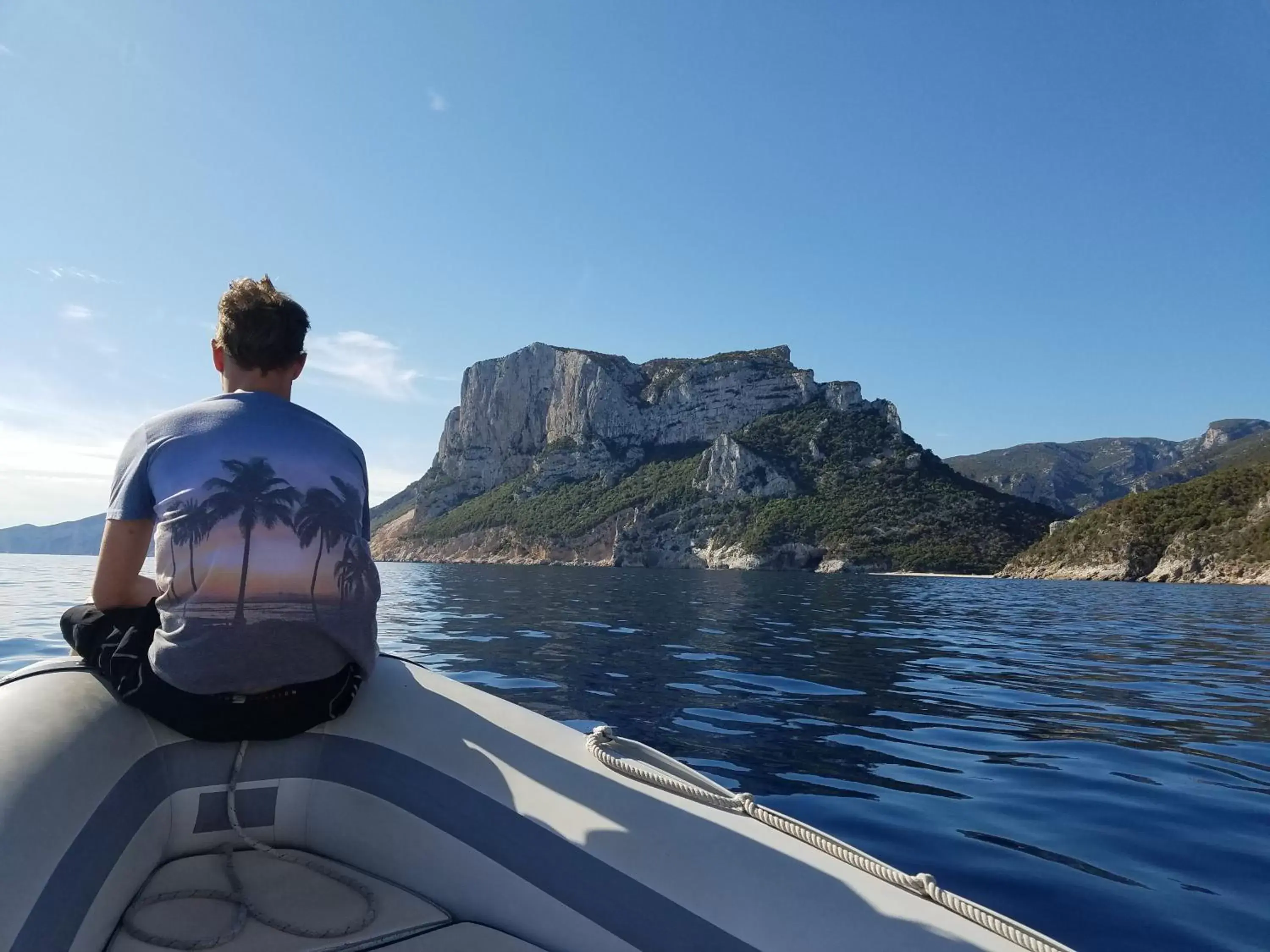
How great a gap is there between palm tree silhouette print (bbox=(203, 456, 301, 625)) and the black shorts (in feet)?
0.96

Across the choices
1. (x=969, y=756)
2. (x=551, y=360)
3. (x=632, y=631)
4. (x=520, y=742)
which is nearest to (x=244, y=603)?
(x=520, y=742)

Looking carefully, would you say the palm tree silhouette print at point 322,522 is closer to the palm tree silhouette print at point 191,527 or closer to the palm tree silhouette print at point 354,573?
the palm tree silhouette print at point 354,573

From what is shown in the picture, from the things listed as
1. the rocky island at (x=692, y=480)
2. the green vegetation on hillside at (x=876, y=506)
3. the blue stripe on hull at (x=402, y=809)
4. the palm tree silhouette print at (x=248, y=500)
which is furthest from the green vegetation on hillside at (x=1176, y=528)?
the palm tree silhouette print at (x=248, y=500)

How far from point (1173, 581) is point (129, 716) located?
56190mm

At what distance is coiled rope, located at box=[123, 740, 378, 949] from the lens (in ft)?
5.64

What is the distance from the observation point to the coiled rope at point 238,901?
172 cm

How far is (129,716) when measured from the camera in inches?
77.6

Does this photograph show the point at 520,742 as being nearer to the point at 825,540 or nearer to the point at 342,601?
the point at 342,601

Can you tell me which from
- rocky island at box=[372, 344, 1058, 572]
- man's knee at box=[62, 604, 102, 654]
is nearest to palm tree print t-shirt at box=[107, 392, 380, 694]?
man's knee at box=[62, 604, 102, 654]

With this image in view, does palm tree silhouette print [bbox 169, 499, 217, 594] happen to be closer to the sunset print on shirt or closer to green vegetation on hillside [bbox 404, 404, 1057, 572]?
the sunset print on shirt

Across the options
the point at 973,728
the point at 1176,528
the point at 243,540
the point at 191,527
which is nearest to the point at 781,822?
the point at 243,540

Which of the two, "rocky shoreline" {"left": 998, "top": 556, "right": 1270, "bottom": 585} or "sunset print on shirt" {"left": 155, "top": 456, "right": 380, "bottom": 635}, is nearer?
"sunset print on shirt" {"left": 155, "top": 456, "right": 380, "bottom": 635}

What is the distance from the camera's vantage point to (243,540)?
73.1 inches

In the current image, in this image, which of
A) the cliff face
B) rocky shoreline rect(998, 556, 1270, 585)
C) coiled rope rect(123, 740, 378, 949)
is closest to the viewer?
coiled rope rect(123, 740, 378, 949)
